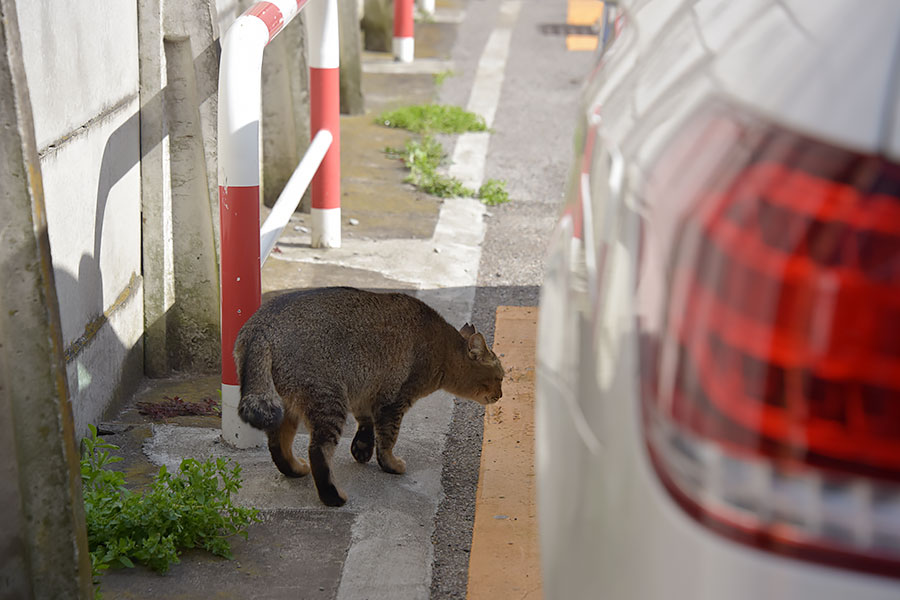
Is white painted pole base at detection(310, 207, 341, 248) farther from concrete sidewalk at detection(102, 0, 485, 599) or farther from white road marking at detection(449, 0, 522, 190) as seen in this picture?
white road marking at detection(449, 0, 522, 190)

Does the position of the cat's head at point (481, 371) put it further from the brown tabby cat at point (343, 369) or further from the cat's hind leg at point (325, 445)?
the cat's hind leg at point (325, 445)

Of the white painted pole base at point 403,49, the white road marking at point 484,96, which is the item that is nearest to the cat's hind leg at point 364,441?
the white road marking at point 484,96

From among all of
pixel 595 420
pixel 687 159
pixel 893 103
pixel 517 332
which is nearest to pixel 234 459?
pixel 517 332

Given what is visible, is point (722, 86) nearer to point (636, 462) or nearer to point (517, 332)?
point (636, 462)

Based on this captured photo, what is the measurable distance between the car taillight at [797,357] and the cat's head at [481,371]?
283 cm

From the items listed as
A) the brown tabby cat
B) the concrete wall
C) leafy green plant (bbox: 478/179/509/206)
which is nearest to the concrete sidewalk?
the brown tabby cat

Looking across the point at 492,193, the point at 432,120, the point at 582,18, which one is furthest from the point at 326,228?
the point at 582,18

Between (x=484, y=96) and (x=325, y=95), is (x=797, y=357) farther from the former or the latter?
(x=484, y=96)

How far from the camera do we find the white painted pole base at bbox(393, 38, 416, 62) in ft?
35.4

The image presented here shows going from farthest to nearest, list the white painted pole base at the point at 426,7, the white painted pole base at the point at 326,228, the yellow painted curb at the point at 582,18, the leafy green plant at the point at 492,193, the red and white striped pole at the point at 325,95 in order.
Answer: the white painted pole base at the point at 426,7 < the yellow painted curb at the point at 582,18 < the leafy green plant at the point at 492,193 < the white painted pole base at the point at 326,228 < the red and white striped pole at the point at 325,95

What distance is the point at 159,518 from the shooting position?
2969 millimetres

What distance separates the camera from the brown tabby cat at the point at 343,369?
3369mm

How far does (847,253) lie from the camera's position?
42.7 inches

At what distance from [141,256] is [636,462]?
3.43m
